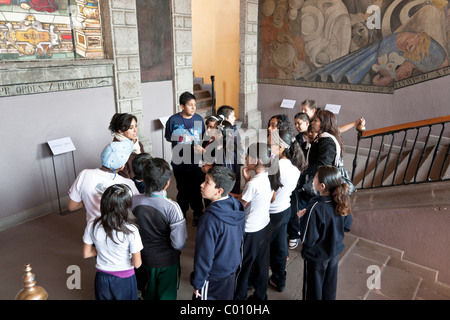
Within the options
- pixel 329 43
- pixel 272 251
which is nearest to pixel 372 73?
pixel 329 43

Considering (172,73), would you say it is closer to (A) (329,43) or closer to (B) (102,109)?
(B) (102,109)

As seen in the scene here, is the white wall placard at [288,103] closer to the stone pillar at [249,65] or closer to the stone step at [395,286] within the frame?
the stone pillar at [249,65]

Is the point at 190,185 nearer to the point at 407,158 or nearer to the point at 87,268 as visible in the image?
the point at 87,268

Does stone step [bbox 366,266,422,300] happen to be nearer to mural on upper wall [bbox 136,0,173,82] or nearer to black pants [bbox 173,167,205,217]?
black pants [bbox 173,167,205,217]

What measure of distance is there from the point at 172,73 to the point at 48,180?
292 cm

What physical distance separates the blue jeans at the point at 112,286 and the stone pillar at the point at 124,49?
361cm

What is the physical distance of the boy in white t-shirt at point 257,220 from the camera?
2.85 m

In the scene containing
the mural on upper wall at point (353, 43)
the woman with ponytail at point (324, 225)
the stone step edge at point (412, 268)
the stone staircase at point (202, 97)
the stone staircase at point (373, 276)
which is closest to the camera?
the woman with ponytail at point (324, 225)

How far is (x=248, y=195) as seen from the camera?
284 cm

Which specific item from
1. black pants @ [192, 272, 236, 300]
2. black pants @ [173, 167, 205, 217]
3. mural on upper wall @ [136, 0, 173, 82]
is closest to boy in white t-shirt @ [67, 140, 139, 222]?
black pants @ [192, 272, 236, 300]

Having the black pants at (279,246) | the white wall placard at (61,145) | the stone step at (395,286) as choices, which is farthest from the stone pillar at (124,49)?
the stone step at (395,286)

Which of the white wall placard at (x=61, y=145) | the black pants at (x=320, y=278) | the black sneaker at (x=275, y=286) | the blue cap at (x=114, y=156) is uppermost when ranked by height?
the blue cap at (x=114, y=156)

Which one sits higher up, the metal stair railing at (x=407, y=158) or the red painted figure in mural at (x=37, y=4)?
the red painted figure in mural at (x=37, y=4)

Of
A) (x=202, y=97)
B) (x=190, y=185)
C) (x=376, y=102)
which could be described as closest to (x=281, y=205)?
(x=190, y=185)
